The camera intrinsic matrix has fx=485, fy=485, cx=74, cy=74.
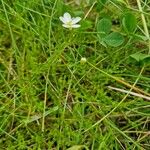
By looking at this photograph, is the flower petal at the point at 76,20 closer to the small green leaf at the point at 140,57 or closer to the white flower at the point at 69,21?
the white flower at the point at 69,21

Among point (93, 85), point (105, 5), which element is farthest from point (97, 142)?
point (105, 5)

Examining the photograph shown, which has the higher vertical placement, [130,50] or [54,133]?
[130,50]

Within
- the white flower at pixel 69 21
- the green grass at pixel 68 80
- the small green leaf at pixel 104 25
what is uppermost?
the white flower at pixel 69 21

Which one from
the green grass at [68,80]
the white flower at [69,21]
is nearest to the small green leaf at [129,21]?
the green grass at [68,80]

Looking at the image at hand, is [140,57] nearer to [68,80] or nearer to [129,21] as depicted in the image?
[129,21]

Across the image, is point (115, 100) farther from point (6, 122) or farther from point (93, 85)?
point (6, 122)

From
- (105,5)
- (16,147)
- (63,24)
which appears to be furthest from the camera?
(105,5)

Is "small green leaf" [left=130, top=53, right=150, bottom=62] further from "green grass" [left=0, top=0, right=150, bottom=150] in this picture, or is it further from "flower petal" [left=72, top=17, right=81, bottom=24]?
"flower petal" [left=72, top=17, right=81, bottom=24]
